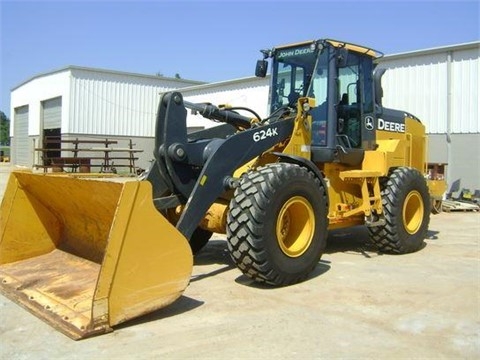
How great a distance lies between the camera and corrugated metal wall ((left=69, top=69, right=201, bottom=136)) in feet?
87.1

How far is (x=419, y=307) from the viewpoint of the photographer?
4.86 metres

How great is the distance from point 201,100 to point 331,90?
18.4 meters

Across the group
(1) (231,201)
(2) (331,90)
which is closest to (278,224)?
(1) (231,201)

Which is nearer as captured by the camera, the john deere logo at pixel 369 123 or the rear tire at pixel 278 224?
the rear tire at pixel 278 224

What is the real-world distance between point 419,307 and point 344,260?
6.95ft

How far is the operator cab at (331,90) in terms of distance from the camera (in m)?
6.93

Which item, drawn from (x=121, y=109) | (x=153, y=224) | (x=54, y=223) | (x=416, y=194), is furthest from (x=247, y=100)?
(x=153, y=224)

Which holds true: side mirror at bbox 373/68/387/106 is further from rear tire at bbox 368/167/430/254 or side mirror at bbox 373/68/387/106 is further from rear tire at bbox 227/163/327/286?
rear tire at bbox 227/163/327/286

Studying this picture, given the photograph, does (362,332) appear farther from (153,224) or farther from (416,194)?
(416,194)

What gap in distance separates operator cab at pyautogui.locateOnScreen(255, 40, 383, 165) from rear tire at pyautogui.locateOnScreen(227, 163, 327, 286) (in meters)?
1.34

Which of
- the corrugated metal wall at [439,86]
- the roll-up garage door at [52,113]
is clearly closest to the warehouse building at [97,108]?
the roll-up garage door at [52,113]

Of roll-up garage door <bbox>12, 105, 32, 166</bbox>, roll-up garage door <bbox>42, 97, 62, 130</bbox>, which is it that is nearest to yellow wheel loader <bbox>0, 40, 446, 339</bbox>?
roll-up garage door <bbox>42, 97, 62, 130</bbox>

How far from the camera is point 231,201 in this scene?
518cm

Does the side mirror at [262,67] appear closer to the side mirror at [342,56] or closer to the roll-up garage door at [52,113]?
the side mirror at [342,56]
